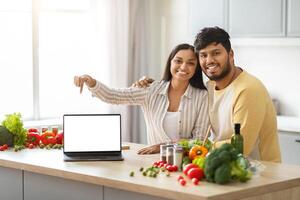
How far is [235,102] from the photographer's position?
3.67 metres

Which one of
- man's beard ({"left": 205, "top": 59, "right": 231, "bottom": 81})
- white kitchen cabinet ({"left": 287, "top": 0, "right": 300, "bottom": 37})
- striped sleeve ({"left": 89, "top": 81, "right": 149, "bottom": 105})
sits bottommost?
striped sleeve ({"left": 89, "top": 81, "right": 149, "bottom": 105})

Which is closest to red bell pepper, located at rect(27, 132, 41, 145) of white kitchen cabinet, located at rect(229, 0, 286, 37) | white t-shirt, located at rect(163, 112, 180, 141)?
white t-shirt, located at rect(163, 112, 180, 141)

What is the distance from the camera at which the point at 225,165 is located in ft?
9.78

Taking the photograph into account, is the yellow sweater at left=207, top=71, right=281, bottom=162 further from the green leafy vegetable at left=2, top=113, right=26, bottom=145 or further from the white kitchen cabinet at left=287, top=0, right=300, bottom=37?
the white kitchen cabinet at left=287, top=0, right=300, bottom=37

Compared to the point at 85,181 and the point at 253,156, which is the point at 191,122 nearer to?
the point at 253,156

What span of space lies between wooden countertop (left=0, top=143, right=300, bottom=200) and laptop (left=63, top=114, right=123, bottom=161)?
8 centimetres

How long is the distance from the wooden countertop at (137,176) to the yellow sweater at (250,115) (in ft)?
0.73

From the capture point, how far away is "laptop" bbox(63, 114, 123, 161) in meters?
3.69

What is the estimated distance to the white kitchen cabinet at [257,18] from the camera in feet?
18.3

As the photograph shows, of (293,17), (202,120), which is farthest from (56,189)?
(293,17)

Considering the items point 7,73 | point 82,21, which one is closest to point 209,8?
point 82,21

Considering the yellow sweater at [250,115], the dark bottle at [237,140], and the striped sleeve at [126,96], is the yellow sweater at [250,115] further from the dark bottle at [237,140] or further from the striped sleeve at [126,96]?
the striped sleeve at [126,96]

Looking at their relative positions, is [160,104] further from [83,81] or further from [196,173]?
[196,173]

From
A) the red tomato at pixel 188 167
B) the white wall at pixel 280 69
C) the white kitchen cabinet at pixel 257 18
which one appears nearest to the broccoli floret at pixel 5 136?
the red tomato at pixel 188 167
